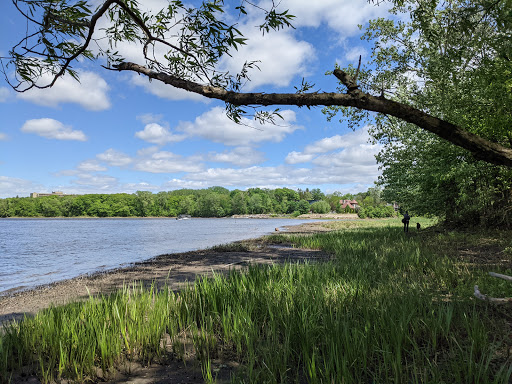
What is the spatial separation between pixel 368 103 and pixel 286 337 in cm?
284

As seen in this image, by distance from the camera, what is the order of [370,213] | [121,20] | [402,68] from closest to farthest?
[121,20], [402,68], [370,213]

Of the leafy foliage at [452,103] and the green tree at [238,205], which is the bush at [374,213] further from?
the leafy foliage at [452,103]

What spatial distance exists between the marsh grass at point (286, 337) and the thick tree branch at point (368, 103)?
2044 mm

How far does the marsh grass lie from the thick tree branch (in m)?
2.04

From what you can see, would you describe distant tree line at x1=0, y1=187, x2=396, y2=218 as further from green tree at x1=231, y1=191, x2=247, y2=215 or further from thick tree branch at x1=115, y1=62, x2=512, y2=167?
thick tree branch at x1=115, y1=62, x2=512, y2=167

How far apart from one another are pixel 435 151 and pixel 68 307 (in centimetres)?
1532

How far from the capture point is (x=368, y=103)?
365cm

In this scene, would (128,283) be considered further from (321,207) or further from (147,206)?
(321,207)

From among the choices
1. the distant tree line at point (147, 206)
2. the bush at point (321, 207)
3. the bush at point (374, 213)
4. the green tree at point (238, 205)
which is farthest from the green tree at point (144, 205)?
the bush at point (374, 213)

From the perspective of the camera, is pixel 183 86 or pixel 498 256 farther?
pixel 498 256

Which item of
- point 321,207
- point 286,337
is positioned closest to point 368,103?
point 286,337

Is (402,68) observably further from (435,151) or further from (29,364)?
(29,364)

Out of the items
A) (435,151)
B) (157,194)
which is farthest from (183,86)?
(157,194)

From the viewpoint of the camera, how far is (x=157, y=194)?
495 ft
